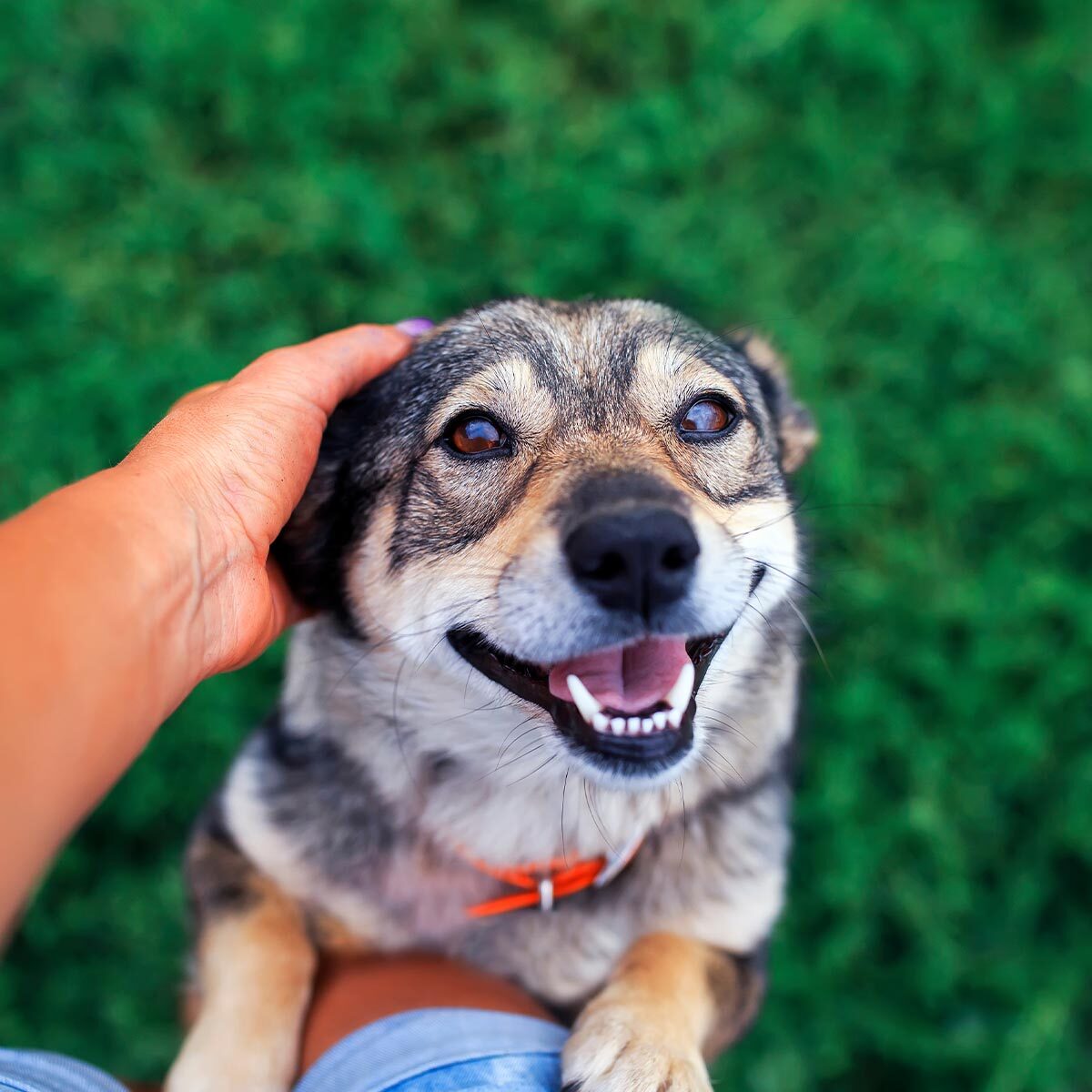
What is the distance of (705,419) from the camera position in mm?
2725

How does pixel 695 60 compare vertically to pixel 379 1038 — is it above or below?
above

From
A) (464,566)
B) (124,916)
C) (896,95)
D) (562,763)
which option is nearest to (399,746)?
(562,763)

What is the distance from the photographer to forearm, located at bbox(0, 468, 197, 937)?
1597 millimetres

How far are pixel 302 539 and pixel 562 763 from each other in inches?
39.7

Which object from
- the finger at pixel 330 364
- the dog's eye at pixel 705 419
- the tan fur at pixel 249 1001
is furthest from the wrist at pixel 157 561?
the dog's eye at pixel 705 419

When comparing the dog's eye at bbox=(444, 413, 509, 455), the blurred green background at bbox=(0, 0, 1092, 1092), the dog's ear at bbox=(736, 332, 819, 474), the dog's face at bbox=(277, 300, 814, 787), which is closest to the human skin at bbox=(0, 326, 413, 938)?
the dog's face at bbox=(277, 300, 814, 787)

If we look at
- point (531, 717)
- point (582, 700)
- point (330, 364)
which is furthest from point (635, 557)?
point (330, 364)

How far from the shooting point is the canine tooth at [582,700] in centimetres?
229

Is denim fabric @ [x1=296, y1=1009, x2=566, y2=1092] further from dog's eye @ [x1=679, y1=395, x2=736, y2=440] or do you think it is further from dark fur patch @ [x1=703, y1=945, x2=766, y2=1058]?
dog's eye @ [x1=679, y1=395, x2=736, y2=440]

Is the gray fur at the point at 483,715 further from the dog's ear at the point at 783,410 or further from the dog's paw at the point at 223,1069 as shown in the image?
the dog's paw at the point at 223,1069

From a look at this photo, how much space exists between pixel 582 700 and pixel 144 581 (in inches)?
40.2

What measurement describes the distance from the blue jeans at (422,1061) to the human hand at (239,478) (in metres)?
1.03

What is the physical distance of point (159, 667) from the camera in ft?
6.59

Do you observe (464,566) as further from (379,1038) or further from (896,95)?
(896,95)
